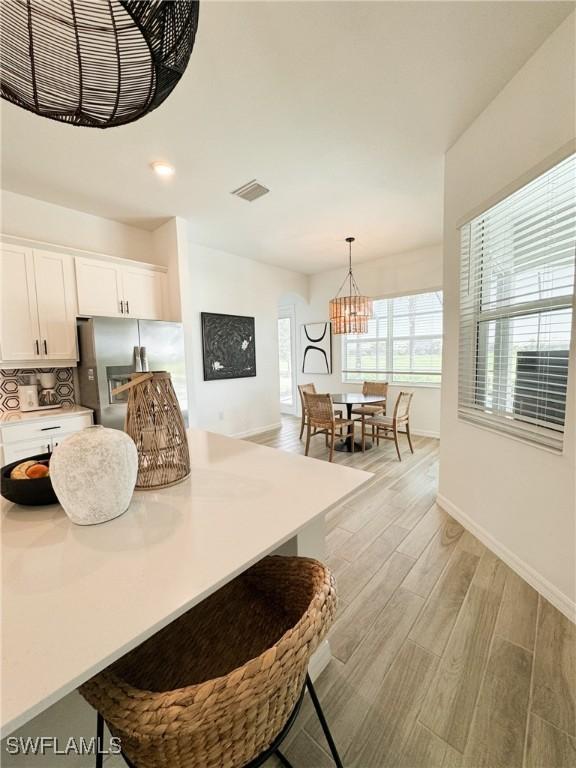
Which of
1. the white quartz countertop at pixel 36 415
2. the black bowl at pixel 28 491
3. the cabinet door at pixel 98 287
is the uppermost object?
the cabinet door at pixel 98 287

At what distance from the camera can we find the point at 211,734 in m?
0.53

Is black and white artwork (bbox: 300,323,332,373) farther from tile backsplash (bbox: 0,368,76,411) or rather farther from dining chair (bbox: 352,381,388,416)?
tile backsplash (bbox: 0,368,76,411)

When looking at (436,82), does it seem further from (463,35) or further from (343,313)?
(343,313)

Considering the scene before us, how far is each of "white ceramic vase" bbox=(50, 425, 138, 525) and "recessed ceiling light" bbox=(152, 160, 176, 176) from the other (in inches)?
97.3

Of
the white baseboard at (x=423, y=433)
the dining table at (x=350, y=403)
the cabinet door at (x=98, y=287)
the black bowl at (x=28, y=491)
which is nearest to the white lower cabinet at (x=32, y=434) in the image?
the cabinet door at (x=98, y=287)

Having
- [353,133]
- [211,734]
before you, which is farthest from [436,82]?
[211,734]

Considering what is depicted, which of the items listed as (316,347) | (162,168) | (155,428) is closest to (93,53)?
(155,428)

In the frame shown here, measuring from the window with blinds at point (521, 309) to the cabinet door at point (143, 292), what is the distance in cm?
302

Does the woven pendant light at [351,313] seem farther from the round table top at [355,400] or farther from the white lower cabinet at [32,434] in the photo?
the white lower cabinet at [32,434]

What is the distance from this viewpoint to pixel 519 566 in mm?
1816

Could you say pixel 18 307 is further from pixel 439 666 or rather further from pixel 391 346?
pixel 391 346

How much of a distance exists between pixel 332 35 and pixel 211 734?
255cm

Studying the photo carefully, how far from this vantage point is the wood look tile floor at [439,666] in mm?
1039

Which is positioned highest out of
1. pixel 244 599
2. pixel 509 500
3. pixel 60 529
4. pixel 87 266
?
pixel 87 266
